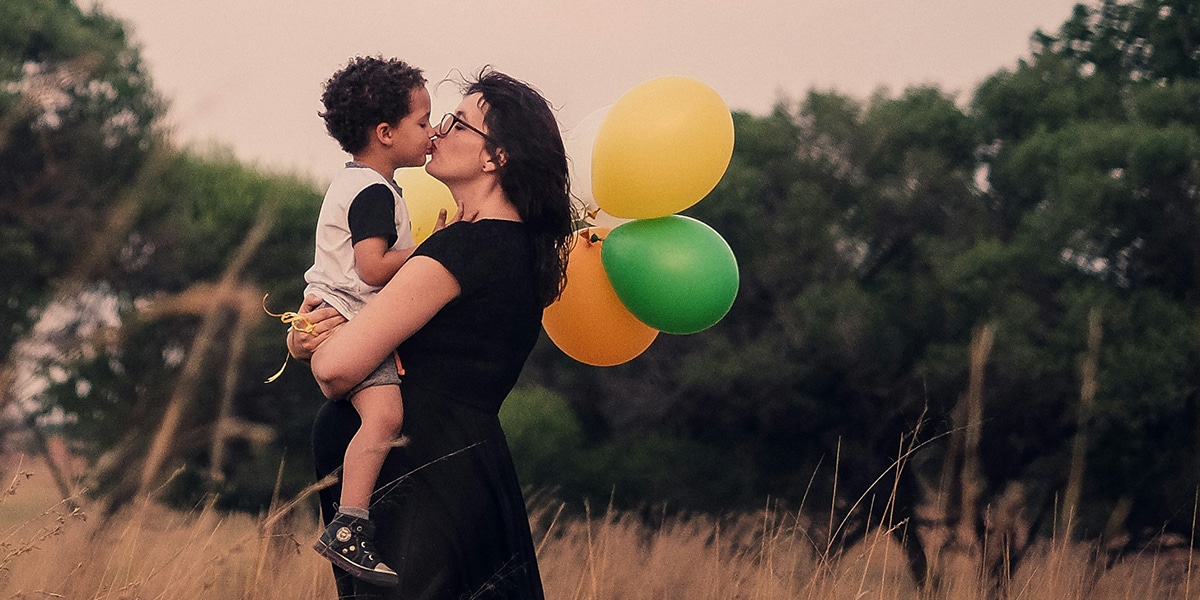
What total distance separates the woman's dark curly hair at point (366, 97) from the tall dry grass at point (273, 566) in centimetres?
84

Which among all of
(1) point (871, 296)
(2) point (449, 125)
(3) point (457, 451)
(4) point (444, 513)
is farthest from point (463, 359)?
(1) point (871, 296)

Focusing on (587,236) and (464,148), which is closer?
(464,148)

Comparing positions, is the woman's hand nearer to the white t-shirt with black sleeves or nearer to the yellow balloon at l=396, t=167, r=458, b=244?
the white t-shirt with black sleeves

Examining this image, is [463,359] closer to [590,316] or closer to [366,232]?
[366,232]

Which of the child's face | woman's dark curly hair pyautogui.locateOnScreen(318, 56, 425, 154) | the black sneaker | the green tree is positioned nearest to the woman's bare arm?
the black sneaker

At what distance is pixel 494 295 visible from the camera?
2234 millimetres

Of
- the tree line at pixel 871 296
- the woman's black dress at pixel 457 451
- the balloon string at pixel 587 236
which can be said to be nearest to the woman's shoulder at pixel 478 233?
the woman's black dress at pixel 457 451

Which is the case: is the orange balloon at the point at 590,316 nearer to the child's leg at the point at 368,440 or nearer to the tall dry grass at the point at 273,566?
the tall dry grass at the point at 273,566

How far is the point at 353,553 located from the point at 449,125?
863 millimetres

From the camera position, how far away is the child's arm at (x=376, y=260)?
2465 mm

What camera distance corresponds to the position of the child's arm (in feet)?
8.09

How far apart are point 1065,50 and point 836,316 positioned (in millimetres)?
3512

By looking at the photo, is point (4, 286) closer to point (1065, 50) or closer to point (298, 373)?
point (298, 373)

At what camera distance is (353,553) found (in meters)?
2.12
